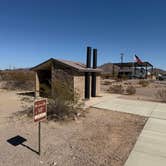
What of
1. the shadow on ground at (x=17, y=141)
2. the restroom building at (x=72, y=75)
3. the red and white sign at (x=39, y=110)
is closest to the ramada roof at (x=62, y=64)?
the restroom building at (x=72, y=75)

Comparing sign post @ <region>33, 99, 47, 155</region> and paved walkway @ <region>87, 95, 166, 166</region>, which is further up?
sign post @ <region>33, 99, 47, 155</region>

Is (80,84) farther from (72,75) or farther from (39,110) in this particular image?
(39,110)

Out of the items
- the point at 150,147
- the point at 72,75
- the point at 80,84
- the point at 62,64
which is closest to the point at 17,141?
the point at 150,147

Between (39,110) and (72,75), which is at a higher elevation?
(72,75)

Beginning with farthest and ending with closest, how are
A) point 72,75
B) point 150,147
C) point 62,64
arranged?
point 62,64
point 72,75
point 150,147

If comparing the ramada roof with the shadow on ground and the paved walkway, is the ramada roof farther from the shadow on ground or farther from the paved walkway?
the shadow on ground

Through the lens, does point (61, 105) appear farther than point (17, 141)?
Yes

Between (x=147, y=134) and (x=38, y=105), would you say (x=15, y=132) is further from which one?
(x=147, y=134)

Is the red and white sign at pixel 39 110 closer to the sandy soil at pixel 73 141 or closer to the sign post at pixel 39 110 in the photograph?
the sign post at pixel 39 110

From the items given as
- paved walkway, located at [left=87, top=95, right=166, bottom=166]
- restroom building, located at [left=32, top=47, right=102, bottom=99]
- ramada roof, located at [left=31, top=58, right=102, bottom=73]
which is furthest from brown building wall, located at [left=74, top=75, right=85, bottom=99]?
paved walkway, located at [left=87, top=95, right=166, bottom=166]

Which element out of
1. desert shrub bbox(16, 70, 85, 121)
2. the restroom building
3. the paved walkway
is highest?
the restroom building

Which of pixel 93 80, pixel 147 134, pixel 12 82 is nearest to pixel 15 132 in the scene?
pixel 147 134

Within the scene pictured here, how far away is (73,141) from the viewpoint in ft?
19.0

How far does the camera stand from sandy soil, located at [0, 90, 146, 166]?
450 centimetres
